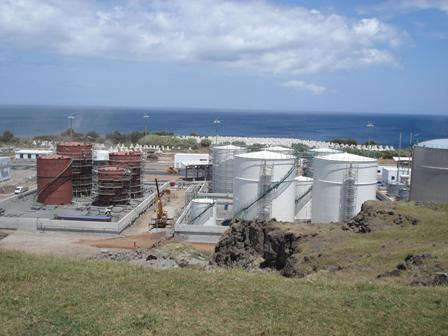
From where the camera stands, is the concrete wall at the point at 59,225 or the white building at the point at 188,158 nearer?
the concrete wall at the point at 59,225

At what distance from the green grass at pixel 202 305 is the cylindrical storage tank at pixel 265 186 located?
20356 millimetres

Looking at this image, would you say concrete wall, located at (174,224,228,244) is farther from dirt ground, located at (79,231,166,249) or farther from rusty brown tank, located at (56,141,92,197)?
rusty brown tank, located at (56,141,92,197)

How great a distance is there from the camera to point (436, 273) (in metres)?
15.1

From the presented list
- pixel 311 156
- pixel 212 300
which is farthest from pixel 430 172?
pixel 212 300

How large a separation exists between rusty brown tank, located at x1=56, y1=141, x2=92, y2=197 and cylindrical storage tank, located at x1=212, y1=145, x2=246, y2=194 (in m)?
12.4

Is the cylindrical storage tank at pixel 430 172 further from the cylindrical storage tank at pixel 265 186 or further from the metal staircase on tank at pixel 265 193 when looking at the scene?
the metal staircase on tank at pixel 265 193

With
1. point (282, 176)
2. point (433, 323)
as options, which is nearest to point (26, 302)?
point (433, 323)

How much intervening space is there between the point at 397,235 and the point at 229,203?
2332cm

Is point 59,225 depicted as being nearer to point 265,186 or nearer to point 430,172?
point 265,186

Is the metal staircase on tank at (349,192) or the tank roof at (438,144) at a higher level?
the tank roof at (438,144)

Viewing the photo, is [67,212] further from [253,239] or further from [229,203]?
[253,239]

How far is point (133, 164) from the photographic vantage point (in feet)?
160

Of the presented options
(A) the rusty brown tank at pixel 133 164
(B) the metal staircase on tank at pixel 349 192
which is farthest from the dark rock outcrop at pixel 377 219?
(A) the rusty brown tank at pixel 133 164

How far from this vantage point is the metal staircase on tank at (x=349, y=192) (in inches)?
1310
